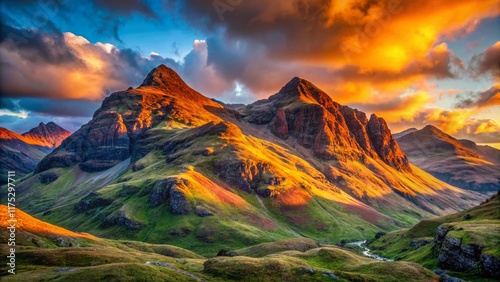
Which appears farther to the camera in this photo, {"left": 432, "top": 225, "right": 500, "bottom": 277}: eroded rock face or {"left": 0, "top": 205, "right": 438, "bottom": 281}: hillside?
{"left": 432, "top": 225, "right": 500, "bottom": 277}: eroded rock face

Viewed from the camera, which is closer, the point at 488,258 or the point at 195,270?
the point at 195,270

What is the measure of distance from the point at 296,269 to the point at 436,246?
309 feet

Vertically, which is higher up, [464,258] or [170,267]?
[170,267]

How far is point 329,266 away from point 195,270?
54.2m

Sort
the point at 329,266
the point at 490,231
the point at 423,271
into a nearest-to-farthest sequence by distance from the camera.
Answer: the point at 423,271 < the point at 329,266 < the point at 490,231

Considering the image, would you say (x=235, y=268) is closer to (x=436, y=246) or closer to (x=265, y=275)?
(x=265, y=275)

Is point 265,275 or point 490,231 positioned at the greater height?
point 490,231

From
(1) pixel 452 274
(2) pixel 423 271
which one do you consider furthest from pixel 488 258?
(2) pixel 423 271

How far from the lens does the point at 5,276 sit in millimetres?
89875

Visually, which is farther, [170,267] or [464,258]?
[464,258]

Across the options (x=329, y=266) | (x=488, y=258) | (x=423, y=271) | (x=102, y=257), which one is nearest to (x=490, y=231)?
(x=488, y=258)

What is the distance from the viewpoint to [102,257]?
4631 inches

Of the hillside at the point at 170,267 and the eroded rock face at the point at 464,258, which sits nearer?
the hillside at the point at 170,267

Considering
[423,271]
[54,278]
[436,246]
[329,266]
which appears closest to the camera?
[54,278]
